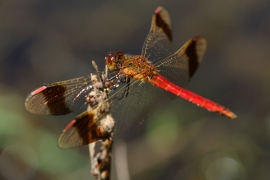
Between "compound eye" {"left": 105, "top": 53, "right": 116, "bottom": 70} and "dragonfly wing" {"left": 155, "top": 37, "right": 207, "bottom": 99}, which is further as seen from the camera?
"dragonfly wing" {"left": 155, "top": 37, "right": 207, "bottom": 99}

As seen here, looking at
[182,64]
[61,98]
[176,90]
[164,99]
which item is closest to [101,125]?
[61,98]

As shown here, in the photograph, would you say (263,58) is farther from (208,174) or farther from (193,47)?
(193,47)

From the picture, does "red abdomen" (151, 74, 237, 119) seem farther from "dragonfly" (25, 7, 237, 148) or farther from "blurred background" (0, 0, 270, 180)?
"blurred background" (0, 0, 270, 180)

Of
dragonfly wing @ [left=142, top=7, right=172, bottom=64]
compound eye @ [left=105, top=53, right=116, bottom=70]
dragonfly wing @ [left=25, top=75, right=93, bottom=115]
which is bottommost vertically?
dragonfly wing @ [left=25, top=75, right=93, bottom=115]

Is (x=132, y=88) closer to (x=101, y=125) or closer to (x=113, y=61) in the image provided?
(x=113, y=61)

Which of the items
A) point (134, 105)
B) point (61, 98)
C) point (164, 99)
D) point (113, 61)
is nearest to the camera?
point (61, 98)

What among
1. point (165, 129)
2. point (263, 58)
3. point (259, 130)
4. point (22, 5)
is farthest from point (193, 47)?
point (22, 5)

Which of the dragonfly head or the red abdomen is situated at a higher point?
the dragonfly head

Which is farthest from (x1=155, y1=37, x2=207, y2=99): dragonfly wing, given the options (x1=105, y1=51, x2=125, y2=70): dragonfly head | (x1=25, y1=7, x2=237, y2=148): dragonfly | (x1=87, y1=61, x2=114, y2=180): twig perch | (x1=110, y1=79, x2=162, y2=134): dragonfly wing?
(x1=87, y1=61, x2=114, y2=180): twig perch
